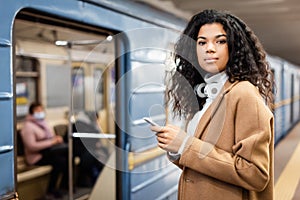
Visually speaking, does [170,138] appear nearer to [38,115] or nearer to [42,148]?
[42,148]

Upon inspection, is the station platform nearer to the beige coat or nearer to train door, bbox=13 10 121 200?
the beige coat

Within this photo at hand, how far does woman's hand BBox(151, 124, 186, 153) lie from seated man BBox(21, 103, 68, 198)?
4.20m

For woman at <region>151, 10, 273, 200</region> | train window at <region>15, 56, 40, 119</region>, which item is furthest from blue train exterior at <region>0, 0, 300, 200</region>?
train window at <region>15, 56, 40, 119</region>

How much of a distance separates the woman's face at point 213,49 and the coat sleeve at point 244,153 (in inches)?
6.3

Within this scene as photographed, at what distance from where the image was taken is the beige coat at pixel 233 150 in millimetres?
1208

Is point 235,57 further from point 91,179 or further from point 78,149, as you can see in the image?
point 91,179

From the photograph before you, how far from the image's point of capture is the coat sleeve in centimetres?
120

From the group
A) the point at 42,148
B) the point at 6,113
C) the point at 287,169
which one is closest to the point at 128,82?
the point at 6,113

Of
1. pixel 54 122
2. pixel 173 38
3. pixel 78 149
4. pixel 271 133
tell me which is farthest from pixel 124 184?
pixel 54 122

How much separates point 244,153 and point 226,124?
129mm

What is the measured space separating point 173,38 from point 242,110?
2461mm

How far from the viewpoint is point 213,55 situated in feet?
4.30

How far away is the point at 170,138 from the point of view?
50.9 inches

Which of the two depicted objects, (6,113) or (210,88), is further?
→ (6,113)
